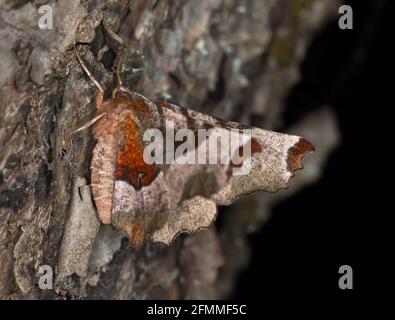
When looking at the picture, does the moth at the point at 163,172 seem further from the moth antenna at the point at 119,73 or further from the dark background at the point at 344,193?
the dark background at the point at 344,193

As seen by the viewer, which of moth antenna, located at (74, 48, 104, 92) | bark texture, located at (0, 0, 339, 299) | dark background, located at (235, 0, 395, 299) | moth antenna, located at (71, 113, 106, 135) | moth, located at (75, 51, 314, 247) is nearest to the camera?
bark texture, located at (0, 0, 339, 299)

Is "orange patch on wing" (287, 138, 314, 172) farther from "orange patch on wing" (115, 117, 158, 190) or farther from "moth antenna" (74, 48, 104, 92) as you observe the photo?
"moth antenna" (74, 48, 104, 92)

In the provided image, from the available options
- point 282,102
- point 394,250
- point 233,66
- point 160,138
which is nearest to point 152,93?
point 160,138

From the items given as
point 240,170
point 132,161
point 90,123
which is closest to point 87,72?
point 90,123

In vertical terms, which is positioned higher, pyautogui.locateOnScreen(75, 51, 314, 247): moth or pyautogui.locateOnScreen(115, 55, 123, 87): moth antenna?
pyautogui.locateOnScreen(115, 55, 123, 87): moth antenna

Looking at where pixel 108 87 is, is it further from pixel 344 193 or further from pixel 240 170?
pixel 344 193

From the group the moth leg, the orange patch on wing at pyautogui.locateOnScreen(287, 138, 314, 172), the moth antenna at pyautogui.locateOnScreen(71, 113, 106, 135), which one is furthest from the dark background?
the moth leg
